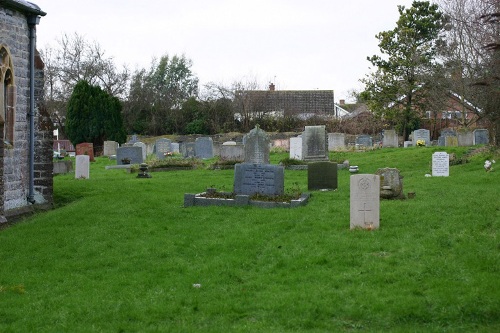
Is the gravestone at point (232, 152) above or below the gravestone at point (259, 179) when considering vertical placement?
above

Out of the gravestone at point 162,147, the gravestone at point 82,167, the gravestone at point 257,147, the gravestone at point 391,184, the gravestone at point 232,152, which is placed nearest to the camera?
the gravestone at point 391,184

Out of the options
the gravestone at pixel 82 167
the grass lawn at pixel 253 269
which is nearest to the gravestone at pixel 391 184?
the grass lawn at pixel 253 269

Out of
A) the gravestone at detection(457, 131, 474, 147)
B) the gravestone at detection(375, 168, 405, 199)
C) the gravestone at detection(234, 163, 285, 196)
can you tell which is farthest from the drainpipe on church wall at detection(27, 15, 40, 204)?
the gravestone at detection(457, 131, 474, 147)

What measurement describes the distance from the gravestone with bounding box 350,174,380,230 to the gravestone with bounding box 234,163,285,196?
4440 millimetres

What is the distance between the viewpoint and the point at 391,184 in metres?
14.7

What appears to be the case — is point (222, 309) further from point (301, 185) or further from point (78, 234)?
point (301, 185)

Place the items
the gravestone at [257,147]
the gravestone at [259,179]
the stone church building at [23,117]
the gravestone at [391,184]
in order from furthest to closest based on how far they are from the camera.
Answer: the gravestone at [257,147], the gravestone at [259,179], the gravestone at [391,184], the stone church building at [23,117]

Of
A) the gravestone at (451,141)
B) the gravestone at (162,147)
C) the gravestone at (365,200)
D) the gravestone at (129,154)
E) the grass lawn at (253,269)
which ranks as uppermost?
the gravestone at (451,141)

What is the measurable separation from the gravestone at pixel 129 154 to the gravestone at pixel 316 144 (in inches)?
348

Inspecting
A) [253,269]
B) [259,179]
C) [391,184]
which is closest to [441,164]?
[391,184]

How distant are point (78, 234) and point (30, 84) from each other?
4.93 metres

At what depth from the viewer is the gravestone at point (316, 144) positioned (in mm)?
25078

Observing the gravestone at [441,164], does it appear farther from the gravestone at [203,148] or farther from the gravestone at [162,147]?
the gravestone at [162,147]

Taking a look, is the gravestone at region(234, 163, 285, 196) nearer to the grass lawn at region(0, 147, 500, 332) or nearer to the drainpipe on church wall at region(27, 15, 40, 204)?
the grass lawn at region(0, 147, 500, 332)
